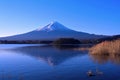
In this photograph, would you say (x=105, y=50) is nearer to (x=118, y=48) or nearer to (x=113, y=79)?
(x=118, y=48)

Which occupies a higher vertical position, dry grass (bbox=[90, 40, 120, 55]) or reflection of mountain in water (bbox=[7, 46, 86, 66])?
dry grass (bbox=[90, 40, 120, 55])

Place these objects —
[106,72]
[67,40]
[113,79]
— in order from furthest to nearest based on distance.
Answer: [67,40] → [106,72] → [113,79]

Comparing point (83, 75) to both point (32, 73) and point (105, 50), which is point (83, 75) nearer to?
point (32, 73)

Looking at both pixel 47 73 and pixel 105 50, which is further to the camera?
pixel 105 50

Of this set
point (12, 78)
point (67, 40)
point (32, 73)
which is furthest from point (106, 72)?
point (67, 40)

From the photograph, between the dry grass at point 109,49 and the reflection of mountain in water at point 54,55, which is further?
the dry grass at point 109,49

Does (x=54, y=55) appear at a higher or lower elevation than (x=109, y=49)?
lower

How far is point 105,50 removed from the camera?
73.0 ft

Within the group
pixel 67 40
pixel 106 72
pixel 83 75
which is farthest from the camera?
pixel 67 40

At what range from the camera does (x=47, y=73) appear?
12.7m

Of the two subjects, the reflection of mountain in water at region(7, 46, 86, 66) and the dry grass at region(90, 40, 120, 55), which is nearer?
the reflection of mountain in water at region(7, 46, 86, 66)

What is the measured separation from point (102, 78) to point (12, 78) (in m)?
3.47

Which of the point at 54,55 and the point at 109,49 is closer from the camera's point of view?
the point at 109,49

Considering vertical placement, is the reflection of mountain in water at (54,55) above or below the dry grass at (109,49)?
below
